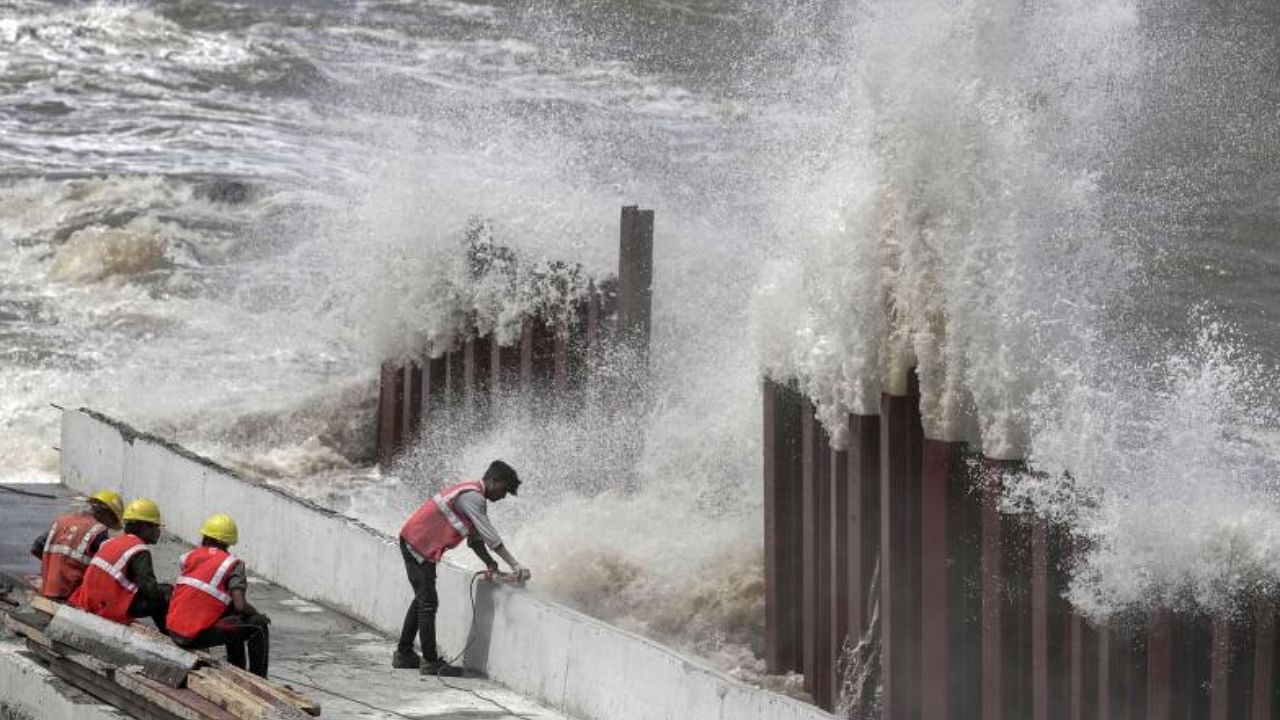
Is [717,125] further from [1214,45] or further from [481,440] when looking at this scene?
[481,440]

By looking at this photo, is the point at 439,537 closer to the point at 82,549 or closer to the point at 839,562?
the point at 82,549

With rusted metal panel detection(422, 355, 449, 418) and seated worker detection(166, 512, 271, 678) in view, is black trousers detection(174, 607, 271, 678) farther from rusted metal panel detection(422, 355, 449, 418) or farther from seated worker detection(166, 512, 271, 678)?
rusted metal panel detection(422, 355, 449, 418)

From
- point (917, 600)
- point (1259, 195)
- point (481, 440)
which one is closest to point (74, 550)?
point (917, 600)

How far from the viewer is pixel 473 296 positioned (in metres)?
18.9

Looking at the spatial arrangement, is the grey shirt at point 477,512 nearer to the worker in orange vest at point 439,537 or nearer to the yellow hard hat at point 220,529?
the worker in orange vest at point 439,537

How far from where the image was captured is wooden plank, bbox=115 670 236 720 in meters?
10.2

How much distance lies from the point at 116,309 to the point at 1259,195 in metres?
15.6

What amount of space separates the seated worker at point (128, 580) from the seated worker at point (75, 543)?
445mm

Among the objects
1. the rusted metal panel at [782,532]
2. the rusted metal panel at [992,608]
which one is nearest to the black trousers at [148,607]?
the rusted metal panel at [782,532]

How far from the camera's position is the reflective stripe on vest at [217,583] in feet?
35.8

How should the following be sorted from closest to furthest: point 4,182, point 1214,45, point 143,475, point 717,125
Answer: point 143,475
point 4,182
point 1214,45
point 717,125

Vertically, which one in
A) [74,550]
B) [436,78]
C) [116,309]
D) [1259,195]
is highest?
[436,78]

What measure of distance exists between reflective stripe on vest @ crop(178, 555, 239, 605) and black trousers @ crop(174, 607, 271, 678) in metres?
0.08

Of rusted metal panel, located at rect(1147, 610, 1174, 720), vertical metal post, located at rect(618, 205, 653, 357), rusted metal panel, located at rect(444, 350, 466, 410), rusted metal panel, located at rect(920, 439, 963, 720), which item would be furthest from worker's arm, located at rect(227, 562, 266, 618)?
rusted metal panel, located at rect(444, 350, 466, 410)
